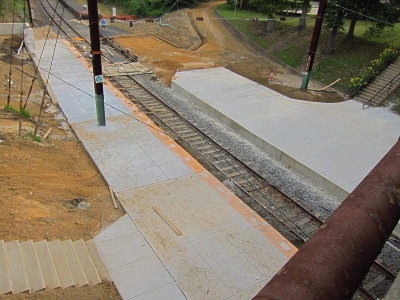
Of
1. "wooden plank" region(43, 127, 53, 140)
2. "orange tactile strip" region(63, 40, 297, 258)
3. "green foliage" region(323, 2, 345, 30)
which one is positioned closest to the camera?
"orange tactile strip" region(63, 40, 297, 258)

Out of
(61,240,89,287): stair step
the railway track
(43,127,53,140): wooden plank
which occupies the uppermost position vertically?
(43,127,53,140): wooden plank

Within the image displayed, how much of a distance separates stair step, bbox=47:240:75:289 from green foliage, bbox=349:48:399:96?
18.9 m

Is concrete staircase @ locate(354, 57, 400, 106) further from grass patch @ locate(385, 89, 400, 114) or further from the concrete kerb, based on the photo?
the concrete kerb

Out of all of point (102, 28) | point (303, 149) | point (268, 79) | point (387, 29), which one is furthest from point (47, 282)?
point (102, 28)

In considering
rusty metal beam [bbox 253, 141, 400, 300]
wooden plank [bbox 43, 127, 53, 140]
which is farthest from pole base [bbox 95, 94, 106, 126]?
rusty metal beam [bbox 253, 141, 400, 300]

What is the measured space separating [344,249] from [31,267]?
271 inches

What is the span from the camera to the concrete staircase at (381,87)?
20016 mm

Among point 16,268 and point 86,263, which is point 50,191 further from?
point 16,268

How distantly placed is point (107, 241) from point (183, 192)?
3.16 meters

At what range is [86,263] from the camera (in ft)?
26.4

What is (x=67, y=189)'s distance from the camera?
35.0 ft

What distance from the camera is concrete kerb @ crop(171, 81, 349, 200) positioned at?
12.0 metres

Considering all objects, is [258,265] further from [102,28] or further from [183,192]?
[102,28]

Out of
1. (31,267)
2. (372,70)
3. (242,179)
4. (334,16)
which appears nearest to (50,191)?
(31,267)
